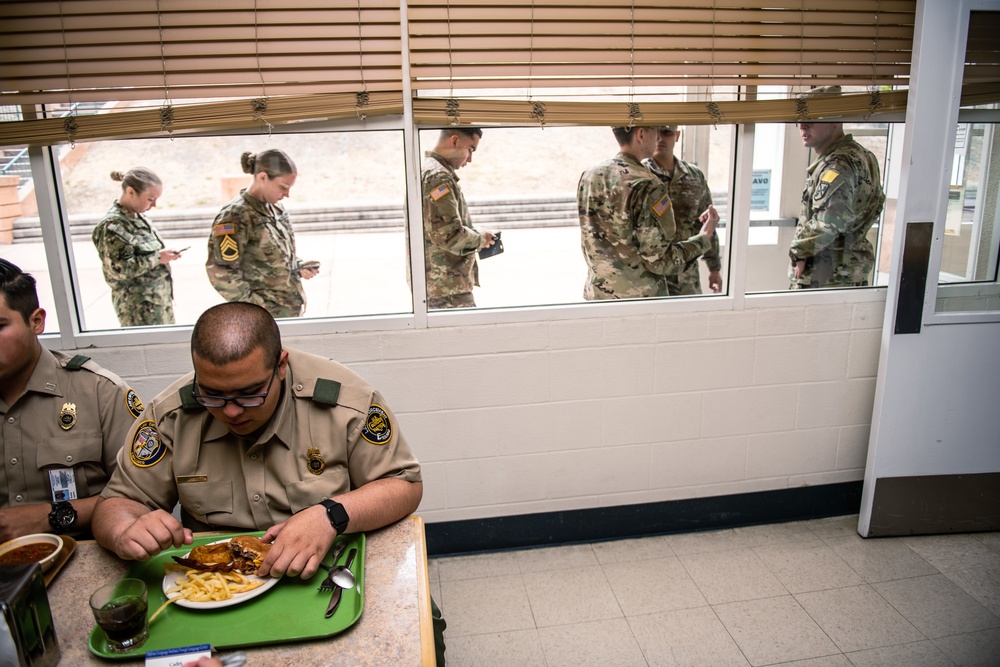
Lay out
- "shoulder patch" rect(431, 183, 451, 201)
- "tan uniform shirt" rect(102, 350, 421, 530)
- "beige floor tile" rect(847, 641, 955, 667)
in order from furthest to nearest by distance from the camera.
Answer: "shoulder patch" rect(431, 183, 451, 201), "beige floor tile" rect(847, 641, 955, 667), "tan uniform shirt" rect(102, 350, 421, 530)

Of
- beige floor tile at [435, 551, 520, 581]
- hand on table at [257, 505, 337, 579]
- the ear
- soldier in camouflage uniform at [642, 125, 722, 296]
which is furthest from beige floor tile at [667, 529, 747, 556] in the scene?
the ear

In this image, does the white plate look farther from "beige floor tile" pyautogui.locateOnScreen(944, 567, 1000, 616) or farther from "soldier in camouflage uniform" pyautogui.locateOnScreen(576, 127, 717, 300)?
"beige floor tile" pyautogui.locateOnScreen(944, 567, 1000, 616)

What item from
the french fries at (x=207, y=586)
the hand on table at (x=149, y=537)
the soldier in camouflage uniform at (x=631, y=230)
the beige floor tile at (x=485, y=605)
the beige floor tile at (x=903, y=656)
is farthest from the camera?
the soldier in camouflage uniform at (x=631, y=230)

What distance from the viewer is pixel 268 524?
1.68 m

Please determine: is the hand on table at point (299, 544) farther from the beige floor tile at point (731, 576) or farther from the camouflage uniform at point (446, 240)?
the beige floor tile at point (731, 576)

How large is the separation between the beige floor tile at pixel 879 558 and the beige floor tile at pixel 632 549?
2.34 feet

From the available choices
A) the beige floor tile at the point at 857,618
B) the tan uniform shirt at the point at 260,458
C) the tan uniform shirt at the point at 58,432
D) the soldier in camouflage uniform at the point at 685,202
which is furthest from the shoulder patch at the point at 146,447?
the beige floor tile at the point at 857,618

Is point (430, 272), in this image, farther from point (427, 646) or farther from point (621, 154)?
point (427, 646)

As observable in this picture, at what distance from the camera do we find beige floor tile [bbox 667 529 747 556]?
3.01 metres

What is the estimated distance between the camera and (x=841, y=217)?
10.4 feet

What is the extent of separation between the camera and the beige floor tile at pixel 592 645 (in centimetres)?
234

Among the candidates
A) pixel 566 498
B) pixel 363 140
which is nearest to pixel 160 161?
pixel 363 140

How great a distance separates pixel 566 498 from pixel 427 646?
1855 mm

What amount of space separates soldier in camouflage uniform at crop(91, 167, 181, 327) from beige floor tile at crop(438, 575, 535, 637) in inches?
60.6
